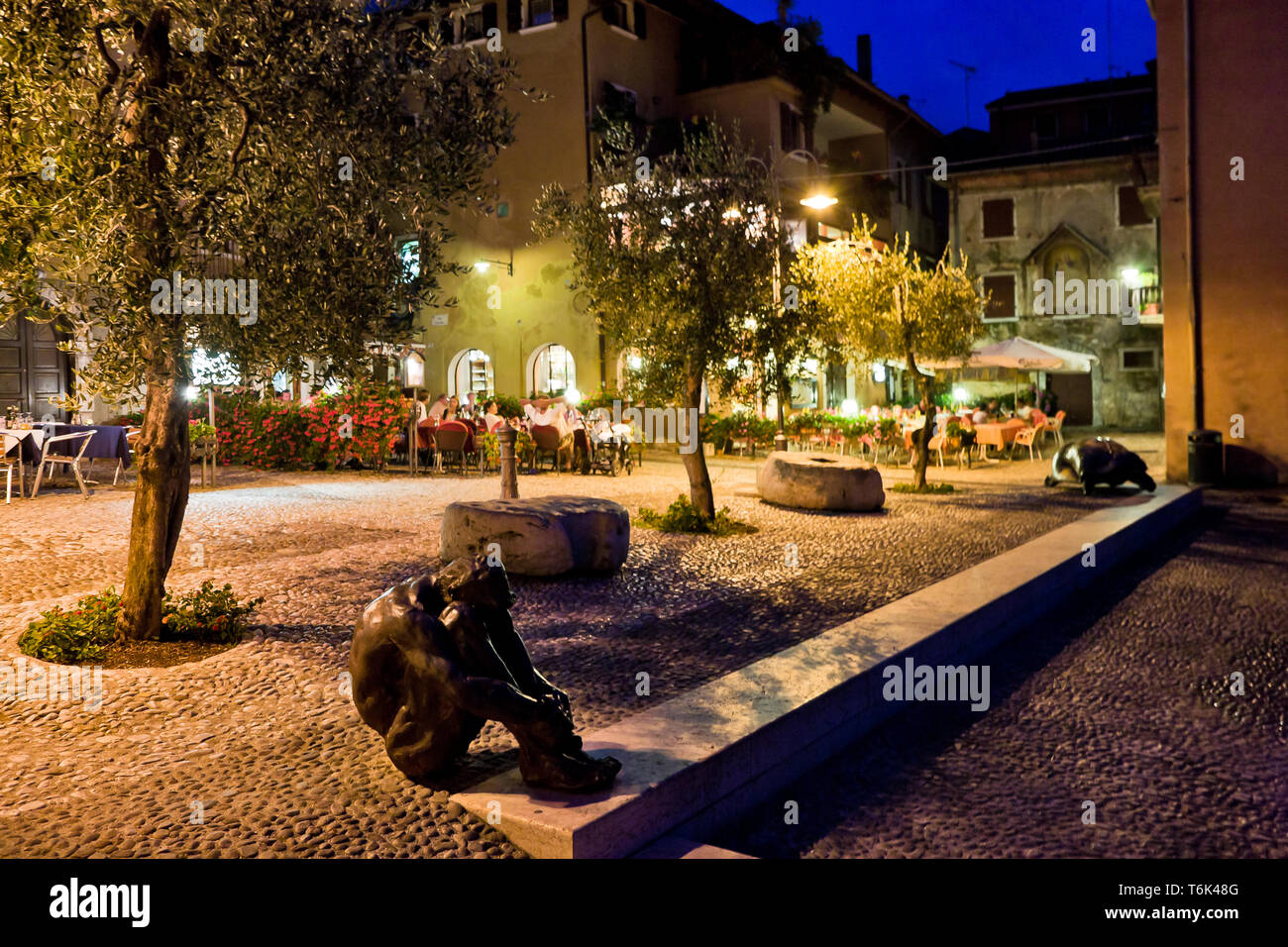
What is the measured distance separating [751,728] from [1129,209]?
112 ft

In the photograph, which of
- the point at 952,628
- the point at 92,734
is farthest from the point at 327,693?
the point at 952,628

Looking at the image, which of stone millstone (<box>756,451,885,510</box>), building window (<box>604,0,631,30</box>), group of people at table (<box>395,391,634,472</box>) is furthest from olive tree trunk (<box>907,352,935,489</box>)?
building window (<box>604,0,631,30</box>)

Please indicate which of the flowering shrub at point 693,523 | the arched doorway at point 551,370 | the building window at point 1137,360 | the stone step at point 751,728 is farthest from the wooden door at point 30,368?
the building window at point 1137,360

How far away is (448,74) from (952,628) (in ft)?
14.5

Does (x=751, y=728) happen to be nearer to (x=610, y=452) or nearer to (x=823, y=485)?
(x=823, y=485)

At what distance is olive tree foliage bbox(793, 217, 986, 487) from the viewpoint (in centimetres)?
1482

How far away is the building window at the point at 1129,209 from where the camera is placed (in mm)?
32750

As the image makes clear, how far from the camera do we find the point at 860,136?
32.2 metres

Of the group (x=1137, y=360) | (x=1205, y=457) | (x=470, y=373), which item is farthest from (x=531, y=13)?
(x=1137, y=360)

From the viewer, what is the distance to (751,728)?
13.4 feet

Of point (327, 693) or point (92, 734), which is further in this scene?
point (327, 693)

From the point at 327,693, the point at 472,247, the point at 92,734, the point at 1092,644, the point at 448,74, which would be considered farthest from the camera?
the point at 472,247

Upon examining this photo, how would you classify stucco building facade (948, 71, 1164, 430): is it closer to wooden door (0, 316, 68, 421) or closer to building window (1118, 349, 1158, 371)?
building window (1118, 349, 1158, 371)
